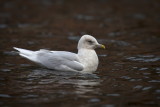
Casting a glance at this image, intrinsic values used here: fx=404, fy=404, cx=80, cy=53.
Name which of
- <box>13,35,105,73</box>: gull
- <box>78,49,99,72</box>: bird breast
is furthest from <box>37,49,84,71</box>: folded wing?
<box>78,49,99,72</box>: bird breast

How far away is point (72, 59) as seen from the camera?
31.3 ft

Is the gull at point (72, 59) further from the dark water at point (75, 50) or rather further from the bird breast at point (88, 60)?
the dark water at point (75, 50)

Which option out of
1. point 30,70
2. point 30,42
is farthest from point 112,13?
point 30,70

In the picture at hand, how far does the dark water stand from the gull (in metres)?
0.18

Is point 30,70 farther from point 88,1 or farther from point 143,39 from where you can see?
point 88,1

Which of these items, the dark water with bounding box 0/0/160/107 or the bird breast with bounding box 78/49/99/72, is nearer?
the dark water with bounding box 0/0/160/107

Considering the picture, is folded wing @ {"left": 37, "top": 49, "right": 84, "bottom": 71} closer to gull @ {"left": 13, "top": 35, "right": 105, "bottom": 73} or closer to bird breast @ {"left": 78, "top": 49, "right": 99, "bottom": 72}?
gull @ {"left": 13, "top": 35, "right": 105, "bottom": 73}

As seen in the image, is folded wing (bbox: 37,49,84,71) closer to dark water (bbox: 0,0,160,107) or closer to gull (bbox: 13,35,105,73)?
gull (bbox: 13,35,105,73)

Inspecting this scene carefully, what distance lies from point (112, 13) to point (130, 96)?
46.8ft

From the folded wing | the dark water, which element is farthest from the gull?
the dark water

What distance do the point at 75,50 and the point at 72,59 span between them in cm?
335

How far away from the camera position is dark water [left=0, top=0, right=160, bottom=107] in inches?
302

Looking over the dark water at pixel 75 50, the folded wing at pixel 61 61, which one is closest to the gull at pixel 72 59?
the folded wing at pixel 61 61

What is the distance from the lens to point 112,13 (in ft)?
70.8
